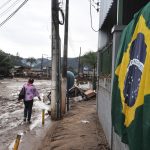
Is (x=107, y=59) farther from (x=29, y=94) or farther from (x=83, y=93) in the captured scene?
(x=83, y=93)

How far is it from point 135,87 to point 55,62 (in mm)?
12317

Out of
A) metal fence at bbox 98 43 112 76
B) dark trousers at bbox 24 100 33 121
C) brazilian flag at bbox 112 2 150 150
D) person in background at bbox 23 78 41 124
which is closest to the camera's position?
brazilian flag at bbox 112 2 150 150

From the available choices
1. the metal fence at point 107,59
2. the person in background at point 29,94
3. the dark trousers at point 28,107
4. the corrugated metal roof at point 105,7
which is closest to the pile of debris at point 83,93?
the dark trousers at point 28,107

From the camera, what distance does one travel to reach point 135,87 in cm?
506

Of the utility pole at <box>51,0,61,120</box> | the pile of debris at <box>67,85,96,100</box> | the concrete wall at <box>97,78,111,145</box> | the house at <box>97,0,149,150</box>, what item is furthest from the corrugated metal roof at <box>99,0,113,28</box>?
the pile of debris at <box>67,85,96,100</box>

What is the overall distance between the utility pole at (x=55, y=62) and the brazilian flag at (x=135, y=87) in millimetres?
10946

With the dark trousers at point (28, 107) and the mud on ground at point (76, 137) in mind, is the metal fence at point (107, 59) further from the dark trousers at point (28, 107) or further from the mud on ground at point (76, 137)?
the dark trousers at point (28, 107)

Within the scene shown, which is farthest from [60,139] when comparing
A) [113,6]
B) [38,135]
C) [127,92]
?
[127,92]

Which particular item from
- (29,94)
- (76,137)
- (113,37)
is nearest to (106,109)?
(76,137)

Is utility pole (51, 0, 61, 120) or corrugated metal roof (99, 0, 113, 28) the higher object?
corrugated metal roof (99, 0, 113, 28)

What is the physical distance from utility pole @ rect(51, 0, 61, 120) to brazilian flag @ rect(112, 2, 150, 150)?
10.9 meters

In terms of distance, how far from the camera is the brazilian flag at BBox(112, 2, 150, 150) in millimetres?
4352

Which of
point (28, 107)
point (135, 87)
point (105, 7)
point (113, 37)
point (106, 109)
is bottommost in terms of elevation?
point (28, 107)

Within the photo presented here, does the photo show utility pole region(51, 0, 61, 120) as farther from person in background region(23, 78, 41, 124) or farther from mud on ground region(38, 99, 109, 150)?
mud on ground region(38, 99, 109, 150)
